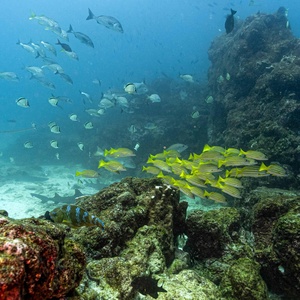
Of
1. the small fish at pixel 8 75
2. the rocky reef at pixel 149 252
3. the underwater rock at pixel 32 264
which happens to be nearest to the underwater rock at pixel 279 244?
the rocky reef at pixel 149 252

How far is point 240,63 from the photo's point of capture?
1537 centimetres

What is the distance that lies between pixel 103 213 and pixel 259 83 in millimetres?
11224

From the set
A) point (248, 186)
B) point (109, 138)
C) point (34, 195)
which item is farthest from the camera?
point (109, 138)

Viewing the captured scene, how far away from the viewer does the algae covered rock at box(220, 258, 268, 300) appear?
345 cm

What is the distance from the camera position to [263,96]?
485 inches

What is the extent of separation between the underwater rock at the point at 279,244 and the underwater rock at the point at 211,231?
0.48 meters

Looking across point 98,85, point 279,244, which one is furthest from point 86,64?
point 279,244

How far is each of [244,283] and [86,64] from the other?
193 m

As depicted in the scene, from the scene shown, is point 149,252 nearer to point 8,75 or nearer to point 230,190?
point 230,190

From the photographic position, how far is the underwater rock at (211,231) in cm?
470

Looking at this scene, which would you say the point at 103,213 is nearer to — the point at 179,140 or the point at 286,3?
the point at 179,140

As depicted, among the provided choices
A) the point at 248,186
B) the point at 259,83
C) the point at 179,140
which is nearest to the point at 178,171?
the point at 248,186

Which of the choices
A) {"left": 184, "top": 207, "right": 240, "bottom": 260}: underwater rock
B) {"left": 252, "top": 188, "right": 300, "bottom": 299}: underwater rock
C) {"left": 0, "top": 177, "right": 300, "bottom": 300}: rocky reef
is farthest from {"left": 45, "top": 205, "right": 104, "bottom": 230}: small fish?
{"left": 252, "top": 188, "right": 300, "bottom": 299}: underwater rock

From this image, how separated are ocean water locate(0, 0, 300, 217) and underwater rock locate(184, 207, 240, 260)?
9583 millimetres
